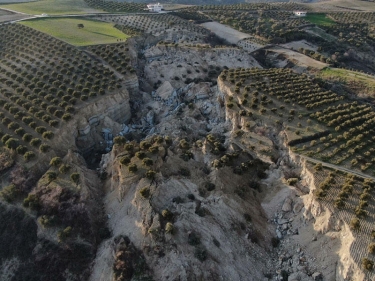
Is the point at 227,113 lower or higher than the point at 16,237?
higher

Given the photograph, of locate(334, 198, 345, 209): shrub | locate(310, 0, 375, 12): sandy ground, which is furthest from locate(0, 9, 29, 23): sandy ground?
locate(310, 0, 375, 12): sandy ground

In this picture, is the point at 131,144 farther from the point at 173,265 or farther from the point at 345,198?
the point at 345,198

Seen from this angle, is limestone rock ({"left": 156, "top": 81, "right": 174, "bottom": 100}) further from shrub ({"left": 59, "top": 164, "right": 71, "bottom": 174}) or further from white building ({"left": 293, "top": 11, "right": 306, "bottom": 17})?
white building ({"left": 293, "top": 11, "right": 306, "bottom": 17})

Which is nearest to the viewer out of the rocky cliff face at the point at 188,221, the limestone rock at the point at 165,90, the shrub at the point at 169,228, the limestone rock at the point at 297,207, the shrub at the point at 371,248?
the shrub at the point at 371,248

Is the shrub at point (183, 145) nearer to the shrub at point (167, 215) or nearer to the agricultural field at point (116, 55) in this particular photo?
the shrub at point (167, 215)

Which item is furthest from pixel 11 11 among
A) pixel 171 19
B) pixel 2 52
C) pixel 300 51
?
pixel 300 51

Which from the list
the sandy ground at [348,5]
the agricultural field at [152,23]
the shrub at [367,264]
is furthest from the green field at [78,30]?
the sandy ground at [348,5]
